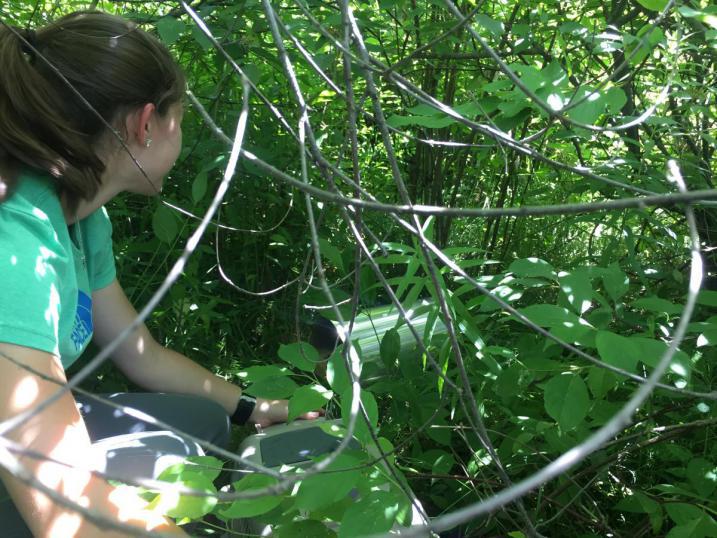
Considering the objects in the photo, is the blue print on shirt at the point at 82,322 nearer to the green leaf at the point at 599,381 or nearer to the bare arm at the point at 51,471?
the bare arm at the point at 51,471

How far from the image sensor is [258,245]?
254cm

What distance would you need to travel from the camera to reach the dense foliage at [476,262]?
1.06 metres

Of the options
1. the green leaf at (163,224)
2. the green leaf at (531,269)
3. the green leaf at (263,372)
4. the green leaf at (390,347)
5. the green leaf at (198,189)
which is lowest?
the green leaf at (390,347)

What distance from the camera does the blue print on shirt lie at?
1.60m

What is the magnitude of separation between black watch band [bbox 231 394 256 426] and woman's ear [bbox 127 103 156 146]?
2.53 ft

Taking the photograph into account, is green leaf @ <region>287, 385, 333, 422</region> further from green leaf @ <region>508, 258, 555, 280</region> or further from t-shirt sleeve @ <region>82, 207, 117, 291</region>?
t-shirt sleeve @ <region>82, 207, 117, 291</region>

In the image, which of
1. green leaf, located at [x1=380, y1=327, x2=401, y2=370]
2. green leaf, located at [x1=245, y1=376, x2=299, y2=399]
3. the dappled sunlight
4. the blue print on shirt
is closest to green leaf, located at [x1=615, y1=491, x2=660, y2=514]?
green leaf, located at [x1=380, y1=327, x2=401, y2=370]

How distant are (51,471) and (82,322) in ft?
2.02

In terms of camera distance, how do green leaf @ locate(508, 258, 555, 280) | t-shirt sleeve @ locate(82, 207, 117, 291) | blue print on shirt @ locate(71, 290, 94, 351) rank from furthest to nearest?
t-shirt sleeve @ locate(82, 207, 117, 291), blue print on shirt @ locate(71, 290, 94, 351), green leaf @ locate(508, 258, 555, 280)

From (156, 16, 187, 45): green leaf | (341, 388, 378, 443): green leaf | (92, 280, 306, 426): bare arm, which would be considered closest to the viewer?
(341, 388, 378, 443): green leaf

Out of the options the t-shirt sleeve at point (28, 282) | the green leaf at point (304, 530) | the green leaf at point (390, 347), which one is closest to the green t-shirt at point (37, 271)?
the t-shirt sleeve at point (28, 282)

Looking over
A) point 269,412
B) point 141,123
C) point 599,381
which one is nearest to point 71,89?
point 141,123

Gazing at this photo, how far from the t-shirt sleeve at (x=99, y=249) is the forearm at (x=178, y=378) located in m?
0.23

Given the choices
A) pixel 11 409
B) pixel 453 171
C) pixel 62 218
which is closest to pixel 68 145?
pixel 62 218
